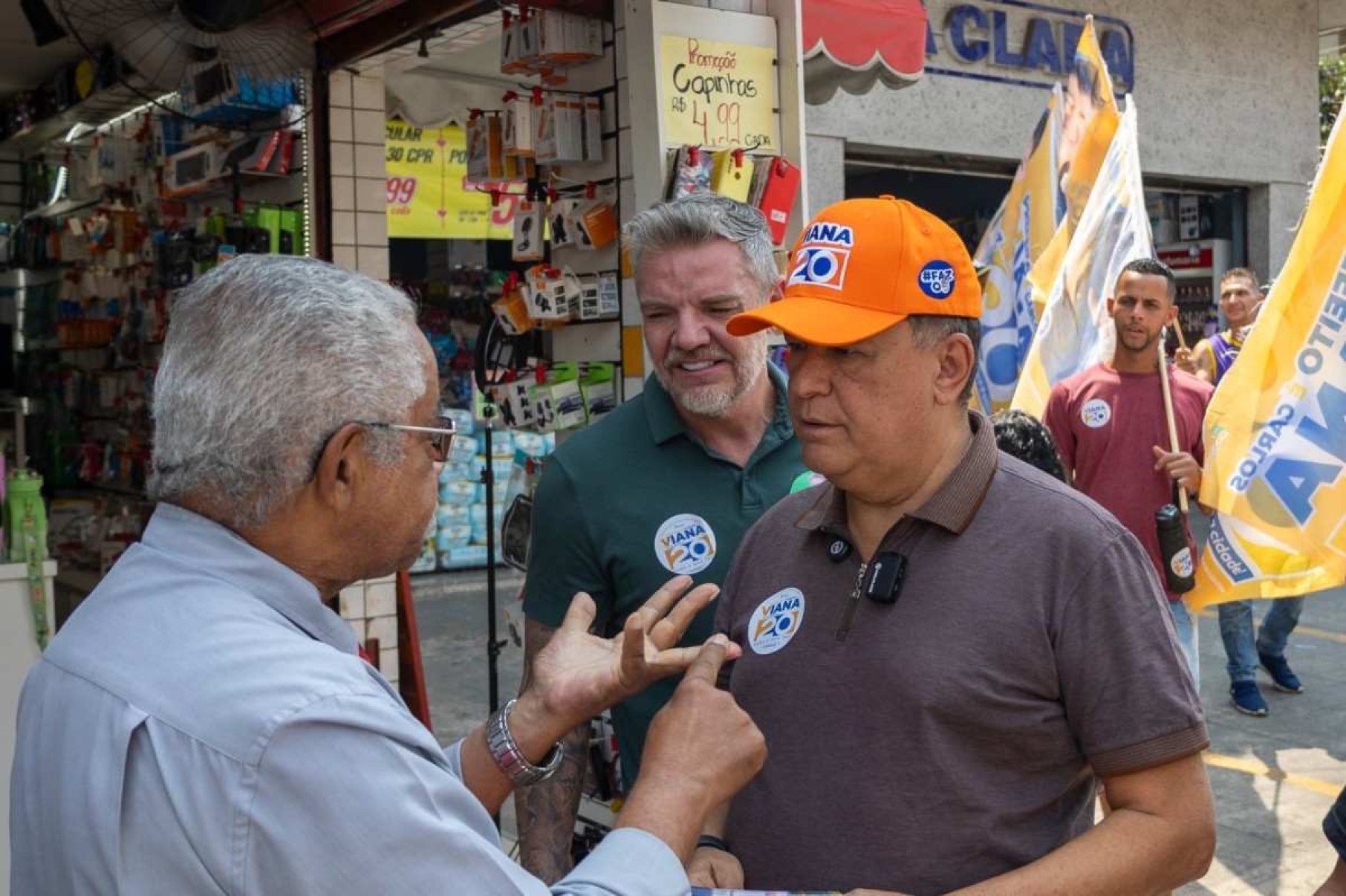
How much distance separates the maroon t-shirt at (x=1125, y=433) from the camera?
5902 mm

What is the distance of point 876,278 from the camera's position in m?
1.97

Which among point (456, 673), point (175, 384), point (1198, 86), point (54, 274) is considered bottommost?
point (456, 673)

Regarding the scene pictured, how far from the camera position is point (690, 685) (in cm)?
183

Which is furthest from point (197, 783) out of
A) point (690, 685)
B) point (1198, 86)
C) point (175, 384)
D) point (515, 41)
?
point (1198, 86)

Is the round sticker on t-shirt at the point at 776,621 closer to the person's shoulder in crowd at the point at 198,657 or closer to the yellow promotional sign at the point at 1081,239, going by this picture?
the person's shoulder in crowd at the point at 198,657

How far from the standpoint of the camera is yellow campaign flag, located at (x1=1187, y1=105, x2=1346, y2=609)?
4277 millimetres

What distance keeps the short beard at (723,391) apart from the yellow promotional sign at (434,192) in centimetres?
731

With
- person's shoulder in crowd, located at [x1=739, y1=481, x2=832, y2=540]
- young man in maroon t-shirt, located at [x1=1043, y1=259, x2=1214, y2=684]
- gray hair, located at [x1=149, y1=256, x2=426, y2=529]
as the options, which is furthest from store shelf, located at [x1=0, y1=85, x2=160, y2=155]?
gray hair, located at [x1=149, y1=256, x2=426, y2=529]

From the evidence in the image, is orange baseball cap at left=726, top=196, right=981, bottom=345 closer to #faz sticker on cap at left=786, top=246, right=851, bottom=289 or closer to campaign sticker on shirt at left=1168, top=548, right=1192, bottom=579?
#faz sticker on cap at left=786, top=246, right=851, bottom=289

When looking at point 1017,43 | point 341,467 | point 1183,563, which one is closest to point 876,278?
point 341,467

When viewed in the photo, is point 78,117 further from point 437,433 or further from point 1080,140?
point 437,433

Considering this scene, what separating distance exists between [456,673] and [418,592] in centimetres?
237

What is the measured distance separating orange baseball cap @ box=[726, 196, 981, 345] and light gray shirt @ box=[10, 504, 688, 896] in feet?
2.78

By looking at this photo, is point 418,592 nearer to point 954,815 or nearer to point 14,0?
point 14,0
